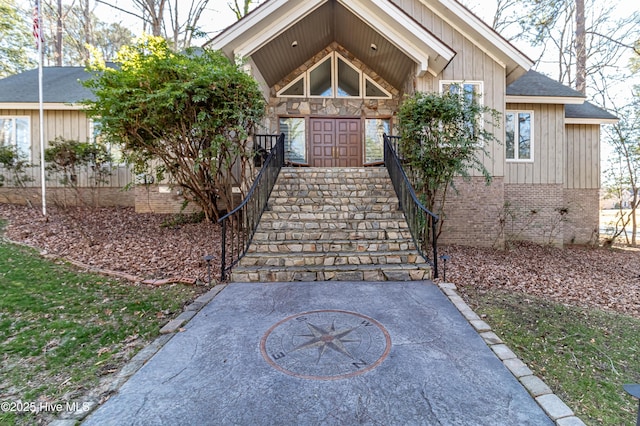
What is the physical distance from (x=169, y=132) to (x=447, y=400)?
6.24m

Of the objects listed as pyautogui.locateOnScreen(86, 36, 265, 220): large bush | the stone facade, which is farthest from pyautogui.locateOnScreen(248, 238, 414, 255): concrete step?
the stone facade

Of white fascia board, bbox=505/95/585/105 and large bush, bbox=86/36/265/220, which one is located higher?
white fascia board, bbox=505/95/585/105

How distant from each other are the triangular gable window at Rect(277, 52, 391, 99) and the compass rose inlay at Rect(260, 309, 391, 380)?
8342 mm

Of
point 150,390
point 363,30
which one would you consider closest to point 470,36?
point 363,30

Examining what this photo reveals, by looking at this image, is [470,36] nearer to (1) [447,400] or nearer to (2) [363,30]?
(2) [363,30]

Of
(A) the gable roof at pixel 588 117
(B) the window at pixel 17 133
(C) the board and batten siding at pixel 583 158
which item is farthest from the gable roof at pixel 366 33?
(B) the window at pixel 17 133

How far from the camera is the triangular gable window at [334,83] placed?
9922 mm

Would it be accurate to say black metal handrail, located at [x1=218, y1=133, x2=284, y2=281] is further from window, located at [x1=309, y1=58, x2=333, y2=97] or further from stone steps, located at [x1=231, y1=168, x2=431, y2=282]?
window, located at [x1=309, y1=58, x2=333, y2=97]

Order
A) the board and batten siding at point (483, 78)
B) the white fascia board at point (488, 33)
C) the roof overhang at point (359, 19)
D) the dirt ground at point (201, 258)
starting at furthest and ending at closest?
the board and batten siding at point (483, 78) → the white fascia board at point (488, 33) → the roof overhang at point (359, 19) → the dirt ground at point (201, 258)

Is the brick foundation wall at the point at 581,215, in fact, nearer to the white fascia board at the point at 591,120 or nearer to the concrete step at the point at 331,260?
the white fascia board at the point at 591,120

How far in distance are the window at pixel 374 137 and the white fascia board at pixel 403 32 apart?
2583mm

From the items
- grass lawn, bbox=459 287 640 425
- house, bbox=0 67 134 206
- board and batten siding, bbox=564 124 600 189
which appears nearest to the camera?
grass lawn, bbox=459 287 640 425

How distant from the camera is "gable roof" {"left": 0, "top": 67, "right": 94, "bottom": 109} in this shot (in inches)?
386

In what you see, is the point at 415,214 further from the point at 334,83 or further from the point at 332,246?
the point at 334,83
